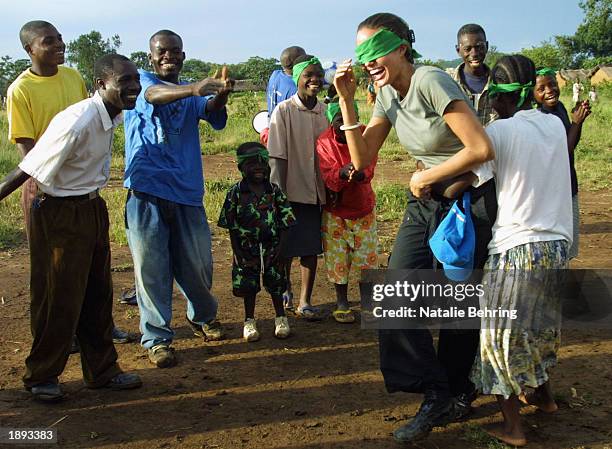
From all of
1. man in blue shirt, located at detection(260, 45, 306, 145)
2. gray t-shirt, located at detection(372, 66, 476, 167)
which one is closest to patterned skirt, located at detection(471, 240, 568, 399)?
gray t-shirt, located at detection(372, 66, 476, 167)

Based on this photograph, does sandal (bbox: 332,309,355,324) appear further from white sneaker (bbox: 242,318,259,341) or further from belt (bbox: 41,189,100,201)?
belt (bbox: 41,189,100,201)

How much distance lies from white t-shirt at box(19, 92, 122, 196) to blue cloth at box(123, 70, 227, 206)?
1.47 feet

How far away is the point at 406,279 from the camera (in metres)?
3.47

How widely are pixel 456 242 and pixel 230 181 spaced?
730 centimetres

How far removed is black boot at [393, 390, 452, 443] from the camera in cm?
332

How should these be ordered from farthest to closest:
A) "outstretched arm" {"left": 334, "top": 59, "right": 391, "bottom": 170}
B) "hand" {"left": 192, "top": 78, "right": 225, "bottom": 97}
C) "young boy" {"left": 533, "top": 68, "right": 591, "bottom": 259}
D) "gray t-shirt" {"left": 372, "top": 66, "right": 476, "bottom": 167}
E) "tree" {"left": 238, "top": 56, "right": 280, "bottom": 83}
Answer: "tree" {"left": 238, "top": 56, "right": 280, "bottom": 83}
"young boy" {"left": 533, "top": 68, "right": 591, "bottom": 259}
"hand" {"left": 192, "top": 78, "right": 225, "bottom": 97}
"outstretched arm" {"left": 334, "top": 59, "right": 391, "bottom": 170}
"gray t-shirt" {"left": 372, "top": 66, "right": 476, "bottom": 167}

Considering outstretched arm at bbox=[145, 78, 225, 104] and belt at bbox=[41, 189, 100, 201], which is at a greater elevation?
outstretched arm at bbox=[145, 78, 225, 104]

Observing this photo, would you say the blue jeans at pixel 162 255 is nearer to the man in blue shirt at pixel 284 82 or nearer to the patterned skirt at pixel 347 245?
the patterned skirt at pixel 347 245

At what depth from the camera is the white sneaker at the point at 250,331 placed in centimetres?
479

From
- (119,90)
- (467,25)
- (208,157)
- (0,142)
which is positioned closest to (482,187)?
(119,90)

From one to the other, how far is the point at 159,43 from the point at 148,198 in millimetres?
949

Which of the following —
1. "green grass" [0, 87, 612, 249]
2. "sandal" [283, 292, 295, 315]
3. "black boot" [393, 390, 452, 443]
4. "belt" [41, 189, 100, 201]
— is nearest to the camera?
"black boot" [393, 390, 452, 443]

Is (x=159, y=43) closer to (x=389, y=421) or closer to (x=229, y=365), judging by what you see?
(x=229, y=365)

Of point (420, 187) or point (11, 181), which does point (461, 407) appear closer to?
point (420, 187)
